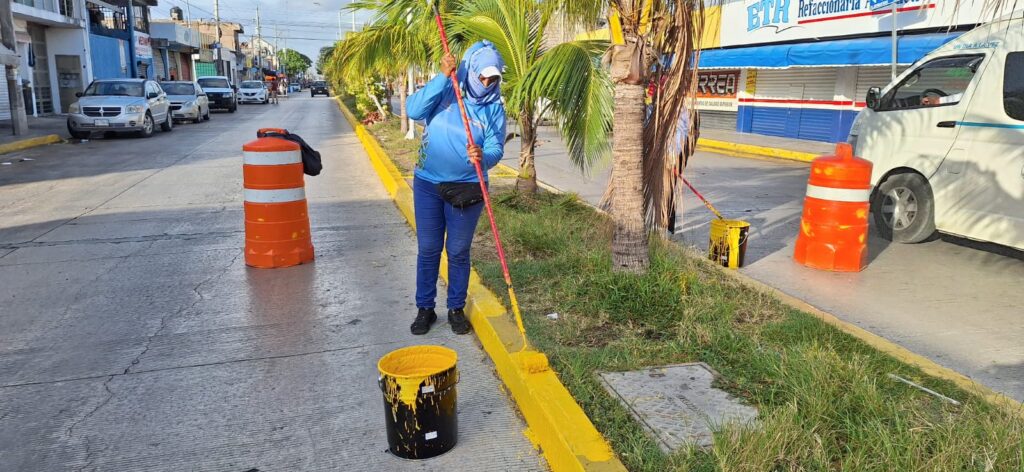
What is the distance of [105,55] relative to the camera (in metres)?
35.1

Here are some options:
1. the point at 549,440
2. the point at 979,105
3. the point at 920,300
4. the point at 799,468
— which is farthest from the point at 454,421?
the point at 979,105

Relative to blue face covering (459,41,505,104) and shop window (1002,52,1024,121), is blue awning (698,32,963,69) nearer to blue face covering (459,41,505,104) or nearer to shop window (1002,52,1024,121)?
shop window (1002,52,1024,121)

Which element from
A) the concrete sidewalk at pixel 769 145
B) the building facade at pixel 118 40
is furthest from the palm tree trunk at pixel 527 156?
the building facade at pixel 118 40

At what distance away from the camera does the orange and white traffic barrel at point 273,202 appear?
21.7 ft

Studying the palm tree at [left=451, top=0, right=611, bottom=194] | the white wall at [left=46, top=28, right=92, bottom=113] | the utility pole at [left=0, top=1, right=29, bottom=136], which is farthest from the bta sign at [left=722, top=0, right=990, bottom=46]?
the white wall at [left=46, top=28, right=92, bottom=113]

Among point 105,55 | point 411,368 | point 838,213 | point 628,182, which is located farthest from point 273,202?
point 105,55

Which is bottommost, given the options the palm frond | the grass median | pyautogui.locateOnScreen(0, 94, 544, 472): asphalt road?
pyautogui.locateOnScreen(0, 94, 544, 472): asphalt road

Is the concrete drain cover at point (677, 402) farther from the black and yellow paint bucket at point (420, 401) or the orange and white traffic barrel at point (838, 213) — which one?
the orange and white traffic barrel at point (838, 213)

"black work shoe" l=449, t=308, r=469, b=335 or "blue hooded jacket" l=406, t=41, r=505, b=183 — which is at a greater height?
"blue hooded jacket" l=406, t=41, r=505, b=183

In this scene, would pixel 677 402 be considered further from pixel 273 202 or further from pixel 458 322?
pixel 273 202

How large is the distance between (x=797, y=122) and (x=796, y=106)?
0.43 m

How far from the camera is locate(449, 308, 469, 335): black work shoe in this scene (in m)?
5.02

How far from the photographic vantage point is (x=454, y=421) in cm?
351

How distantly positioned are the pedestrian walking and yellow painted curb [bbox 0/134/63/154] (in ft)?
50.7
